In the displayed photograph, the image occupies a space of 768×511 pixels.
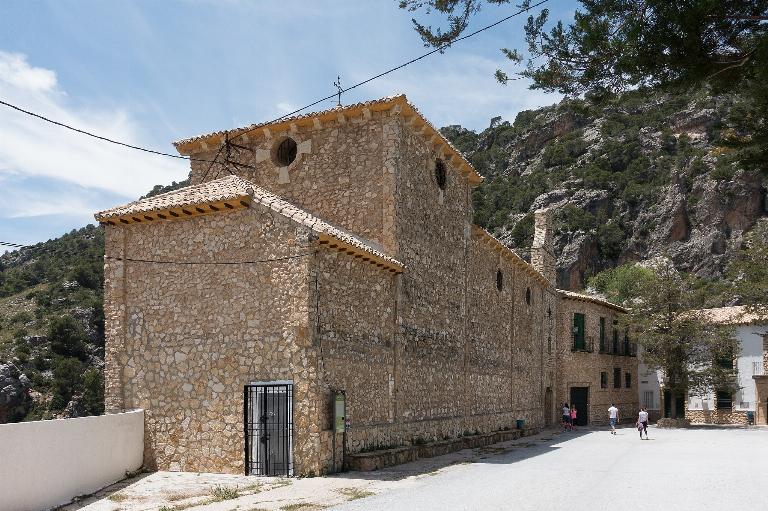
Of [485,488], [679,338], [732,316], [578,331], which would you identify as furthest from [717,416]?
[485,488]

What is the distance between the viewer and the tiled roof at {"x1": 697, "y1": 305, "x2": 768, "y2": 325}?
3812 centimetres

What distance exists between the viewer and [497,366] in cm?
2478

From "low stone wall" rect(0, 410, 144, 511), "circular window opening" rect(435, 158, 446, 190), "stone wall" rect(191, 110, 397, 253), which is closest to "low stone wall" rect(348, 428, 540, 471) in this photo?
"low stone wall" rect(0, 410, 144, 511)

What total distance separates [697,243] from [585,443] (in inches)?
1588

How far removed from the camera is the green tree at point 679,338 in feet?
119

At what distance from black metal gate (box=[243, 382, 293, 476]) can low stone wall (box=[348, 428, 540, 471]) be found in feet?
4.87

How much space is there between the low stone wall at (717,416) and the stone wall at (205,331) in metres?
34.8

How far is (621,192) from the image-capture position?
68.4m

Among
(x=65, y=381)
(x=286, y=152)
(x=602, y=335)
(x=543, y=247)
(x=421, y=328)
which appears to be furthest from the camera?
(x=65, y=381)

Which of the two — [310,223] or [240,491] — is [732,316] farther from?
[240,491]

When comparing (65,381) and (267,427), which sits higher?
(267,427)

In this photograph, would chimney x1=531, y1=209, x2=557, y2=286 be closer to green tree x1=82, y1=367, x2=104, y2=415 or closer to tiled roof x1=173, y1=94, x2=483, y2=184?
tiled roof x1=173, y1=94, x2=483, y2=184

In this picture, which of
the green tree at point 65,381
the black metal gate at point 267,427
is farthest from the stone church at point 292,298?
the green tree at point 65,381

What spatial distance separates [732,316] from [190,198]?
36.3 m
